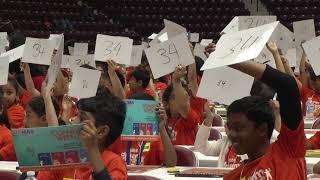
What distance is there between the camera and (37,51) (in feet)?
18.3

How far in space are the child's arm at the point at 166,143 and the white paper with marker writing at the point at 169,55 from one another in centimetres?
106

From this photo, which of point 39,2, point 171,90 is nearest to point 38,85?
point 171,90

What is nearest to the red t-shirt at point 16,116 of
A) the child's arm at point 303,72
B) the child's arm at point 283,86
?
the child's arm at point 303,72

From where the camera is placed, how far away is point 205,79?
3.77 metres

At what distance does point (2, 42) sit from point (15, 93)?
232cm

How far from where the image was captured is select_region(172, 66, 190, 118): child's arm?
187 inches

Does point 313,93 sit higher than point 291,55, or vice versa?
point 291,55

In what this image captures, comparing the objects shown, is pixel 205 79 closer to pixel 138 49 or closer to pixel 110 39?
pixel 110 39

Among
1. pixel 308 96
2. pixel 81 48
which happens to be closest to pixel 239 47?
pixel 308 96

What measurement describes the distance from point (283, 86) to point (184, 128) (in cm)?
288

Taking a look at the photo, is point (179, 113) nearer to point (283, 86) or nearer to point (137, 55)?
point (283, 86)

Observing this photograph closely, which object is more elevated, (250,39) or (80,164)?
(250,39)

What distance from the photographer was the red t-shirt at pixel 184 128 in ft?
16.6

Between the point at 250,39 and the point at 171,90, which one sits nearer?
the point at 250,39
